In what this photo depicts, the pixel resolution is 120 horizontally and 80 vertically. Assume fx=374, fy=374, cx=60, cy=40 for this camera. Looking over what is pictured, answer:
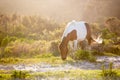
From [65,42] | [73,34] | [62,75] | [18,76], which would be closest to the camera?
[18,76]

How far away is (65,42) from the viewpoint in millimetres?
18500

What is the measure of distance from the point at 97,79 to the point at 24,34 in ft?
48.5

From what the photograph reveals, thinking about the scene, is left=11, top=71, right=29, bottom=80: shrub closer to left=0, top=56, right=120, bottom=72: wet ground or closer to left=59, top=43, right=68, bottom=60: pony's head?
left=0, top=56, right=120, bottom=72: wet ground

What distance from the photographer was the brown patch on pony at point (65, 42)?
1831cm

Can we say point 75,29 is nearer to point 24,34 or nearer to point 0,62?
point 0,62

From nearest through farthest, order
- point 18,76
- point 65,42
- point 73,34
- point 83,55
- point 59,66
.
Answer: point 18,76 → point 59,66 → point 83,55 → point 65,42 → point 73,34

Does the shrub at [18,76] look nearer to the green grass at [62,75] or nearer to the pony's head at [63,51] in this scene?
the green grass at [62,75]

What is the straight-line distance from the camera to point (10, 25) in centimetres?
2900

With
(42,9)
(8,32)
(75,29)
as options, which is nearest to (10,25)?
(8,32)

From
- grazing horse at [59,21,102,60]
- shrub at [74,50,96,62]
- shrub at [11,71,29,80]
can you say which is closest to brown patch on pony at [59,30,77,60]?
grazing horse at [59,21,102,60]

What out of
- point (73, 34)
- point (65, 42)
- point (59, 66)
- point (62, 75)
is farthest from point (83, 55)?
point (62, 75)

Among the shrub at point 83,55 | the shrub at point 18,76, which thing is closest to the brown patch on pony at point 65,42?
the shrub at point 83,55

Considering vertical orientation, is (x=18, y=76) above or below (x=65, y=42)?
below

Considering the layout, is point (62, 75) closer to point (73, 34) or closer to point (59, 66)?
point (59, 66)
